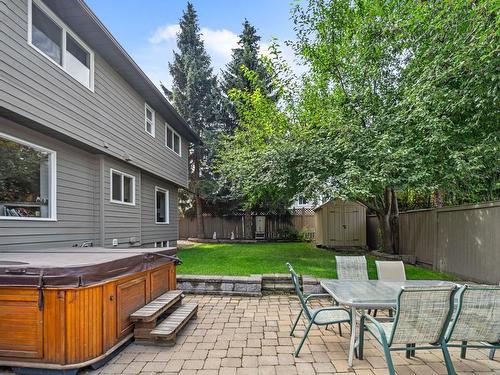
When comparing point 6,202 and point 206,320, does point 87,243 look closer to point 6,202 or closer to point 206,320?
point 6,202

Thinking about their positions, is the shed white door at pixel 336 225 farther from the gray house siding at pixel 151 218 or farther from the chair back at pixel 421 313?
the chair back at pixel 421 313

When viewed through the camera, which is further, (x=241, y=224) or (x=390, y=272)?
(x=241, y=224)

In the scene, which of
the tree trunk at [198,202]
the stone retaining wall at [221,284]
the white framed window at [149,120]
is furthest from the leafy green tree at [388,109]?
the tree trunk at [198,202]

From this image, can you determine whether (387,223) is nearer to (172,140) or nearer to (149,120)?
(149,120)

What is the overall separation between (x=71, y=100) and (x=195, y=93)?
12048 millimetres

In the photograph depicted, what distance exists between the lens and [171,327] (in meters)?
3.66

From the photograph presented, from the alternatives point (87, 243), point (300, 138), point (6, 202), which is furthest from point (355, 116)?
point (6, 202)

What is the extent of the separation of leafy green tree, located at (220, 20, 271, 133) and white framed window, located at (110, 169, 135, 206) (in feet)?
29.4

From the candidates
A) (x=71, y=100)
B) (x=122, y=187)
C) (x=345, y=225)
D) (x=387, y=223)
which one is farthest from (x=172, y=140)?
(x=387, y=223)

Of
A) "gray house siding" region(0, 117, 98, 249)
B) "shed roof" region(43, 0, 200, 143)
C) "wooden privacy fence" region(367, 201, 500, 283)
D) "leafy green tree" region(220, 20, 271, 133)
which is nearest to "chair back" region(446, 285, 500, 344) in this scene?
"wooden privacy fence" region(367, 201, 500, 283)

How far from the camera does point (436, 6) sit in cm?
676

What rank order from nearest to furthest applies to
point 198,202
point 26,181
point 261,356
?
point 261,356 < point 26,181 < point 198,202

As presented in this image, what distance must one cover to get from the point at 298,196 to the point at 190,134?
6959 mm

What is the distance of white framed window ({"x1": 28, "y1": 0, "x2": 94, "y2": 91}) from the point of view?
5035 mm
